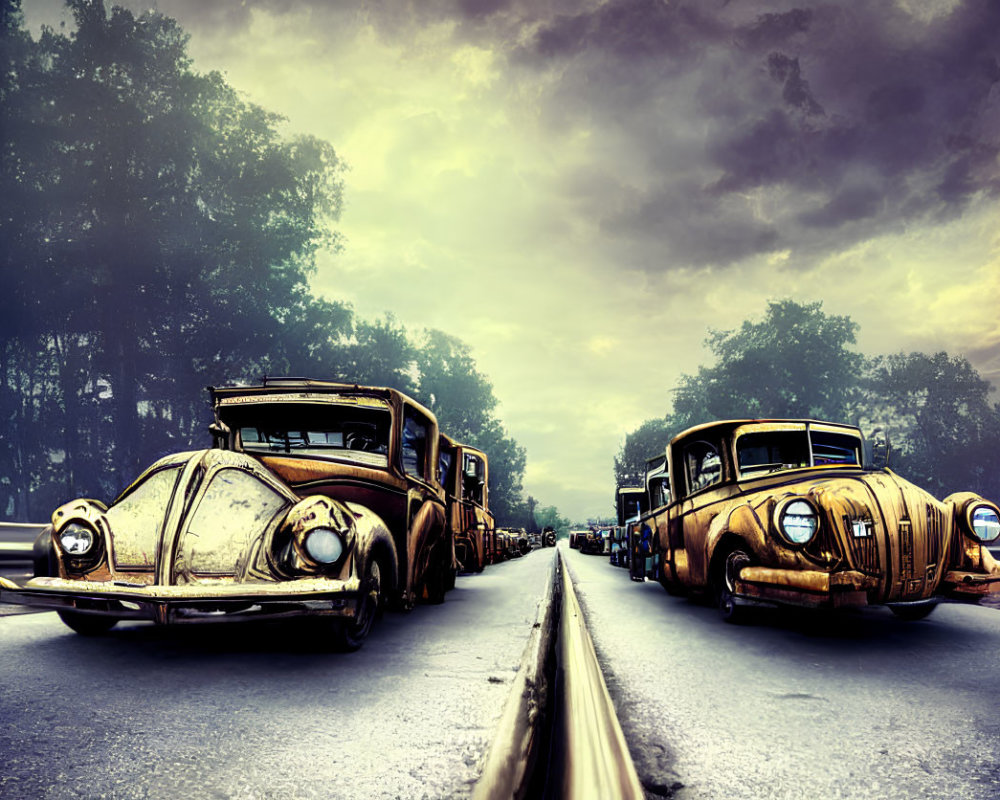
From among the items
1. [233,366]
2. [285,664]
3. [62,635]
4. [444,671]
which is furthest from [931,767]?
[233,366]

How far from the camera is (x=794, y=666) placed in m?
3.87

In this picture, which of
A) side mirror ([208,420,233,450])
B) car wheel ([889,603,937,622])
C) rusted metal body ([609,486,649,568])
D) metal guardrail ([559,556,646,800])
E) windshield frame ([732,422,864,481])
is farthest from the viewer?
rusted metal body ([609,486,649,568])

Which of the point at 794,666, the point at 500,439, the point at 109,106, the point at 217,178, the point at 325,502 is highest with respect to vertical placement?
the point at 109,106

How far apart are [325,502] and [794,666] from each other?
10.0 feet

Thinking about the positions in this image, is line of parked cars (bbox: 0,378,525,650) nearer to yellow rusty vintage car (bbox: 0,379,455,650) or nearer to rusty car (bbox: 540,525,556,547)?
yellow rusty vintage car (bbox: 0,379,455,650)

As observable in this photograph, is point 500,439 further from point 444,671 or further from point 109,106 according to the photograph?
point 444,671

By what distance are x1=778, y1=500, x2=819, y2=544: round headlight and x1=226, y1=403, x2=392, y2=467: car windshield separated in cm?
325

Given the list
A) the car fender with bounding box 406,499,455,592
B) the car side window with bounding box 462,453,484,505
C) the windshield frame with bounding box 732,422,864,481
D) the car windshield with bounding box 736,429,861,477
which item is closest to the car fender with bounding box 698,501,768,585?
the windshield frame with bounding box 732,422,864,481

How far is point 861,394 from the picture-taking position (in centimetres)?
5106

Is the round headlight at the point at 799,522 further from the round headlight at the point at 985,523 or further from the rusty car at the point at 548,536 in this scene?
the rusty car at the point at 548,536

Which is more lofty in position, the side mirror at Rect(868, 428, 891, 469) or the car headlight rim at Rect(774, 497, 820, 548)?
the side mirror at Rect(868, 428, 891, 469)

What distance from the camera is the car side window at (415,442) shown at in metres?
6.06

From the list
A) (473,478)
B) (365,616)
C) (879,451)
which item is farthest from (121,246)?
(879,451)

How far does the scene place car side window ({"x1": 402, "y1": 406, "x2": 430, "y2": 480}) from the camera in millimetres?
6062
